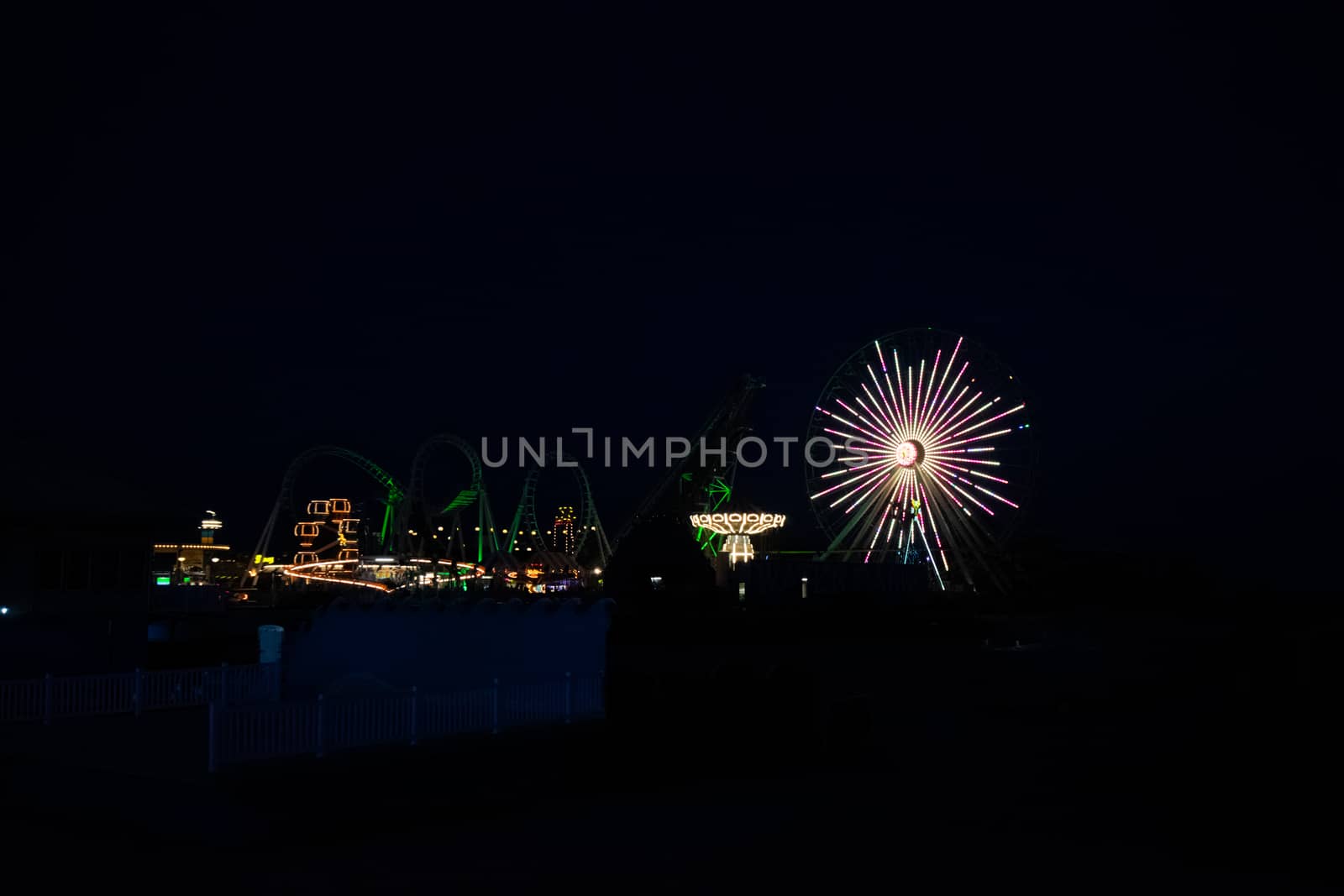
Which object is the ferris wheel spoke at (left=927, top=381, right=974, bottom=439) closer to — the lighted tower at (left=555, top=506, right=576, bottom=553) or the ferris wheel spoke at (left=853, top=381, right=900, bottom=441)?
the ferris wheel spoke at (left=853, top=381, right=900, bottom=441)

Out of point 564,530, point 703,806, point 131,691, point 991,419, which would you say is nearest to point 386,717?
point 703,806

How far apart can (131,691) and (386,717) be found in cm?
560

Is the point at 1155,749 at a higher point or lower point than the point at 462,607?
lower

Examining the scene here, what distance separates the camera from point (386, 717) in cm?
1238

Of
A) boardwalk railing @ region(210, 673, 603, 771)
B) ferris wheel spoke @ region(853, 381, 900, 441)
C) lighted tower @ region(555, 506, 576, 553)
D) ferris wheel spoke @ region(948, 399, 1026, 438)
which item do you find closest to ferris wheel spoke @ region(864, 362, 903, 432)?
ferris wheel spoke @ region(853, 381, 900, 441)

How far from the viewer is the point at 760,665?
102 feet

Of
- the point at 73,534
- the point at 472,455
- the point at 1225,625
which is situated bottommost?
the point at 1225,625

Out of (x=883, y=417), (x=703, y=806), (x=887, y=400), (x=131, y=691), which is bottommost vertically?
(x=703, y=806)

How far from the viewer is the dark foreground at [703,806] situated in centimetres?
970

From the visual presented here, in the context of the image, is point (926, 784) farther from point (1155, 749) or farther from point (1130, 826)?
point (1155, 749)

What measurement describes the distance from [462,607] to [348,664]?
215cm

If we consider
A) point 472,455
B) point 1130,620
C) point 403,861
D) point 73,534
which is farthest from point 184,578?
point 403,861

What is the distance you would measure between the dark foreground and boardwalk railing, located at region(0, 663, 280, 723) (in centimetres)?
54

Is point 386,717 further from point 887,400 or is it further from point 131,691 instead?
point 887,400
